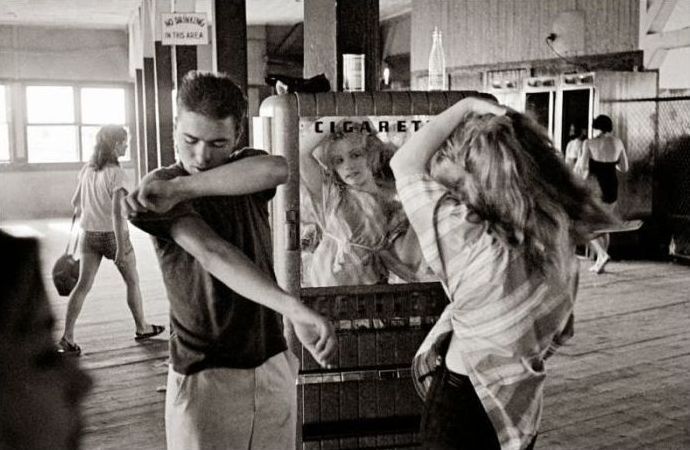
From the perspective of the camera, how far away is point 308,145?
10.9 feet

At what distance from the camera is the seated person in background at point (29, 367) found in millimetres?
978

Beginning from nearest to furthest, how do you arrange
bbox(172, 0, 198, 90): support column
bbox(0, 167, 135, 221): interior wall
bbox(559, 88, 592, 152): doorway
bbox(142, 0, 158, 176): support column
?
bbox(172, 0, 198, 90): support column
bbox(559, 88, 592, 152): doorway
bbox(142, 0, 158, 176): support column
bbox(0, 167, 135, 221): interior wall

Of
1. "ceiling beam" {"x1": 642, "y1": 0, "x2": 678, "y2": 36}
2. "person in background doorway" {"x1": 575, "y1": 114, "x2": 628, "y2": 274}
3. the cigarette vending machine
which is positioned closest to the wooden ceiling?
"ceiling beam" {"x1": 642, "y1": 0, "x2": 678, "y2": 36}

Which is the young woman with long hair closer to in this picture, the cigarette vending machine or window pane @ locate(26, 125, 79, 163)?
the cigarette vending machine

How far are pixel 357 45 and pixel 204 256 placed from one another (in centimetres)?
242

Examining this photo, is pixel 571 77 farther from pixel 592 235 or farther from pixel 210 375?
pixel 210 375

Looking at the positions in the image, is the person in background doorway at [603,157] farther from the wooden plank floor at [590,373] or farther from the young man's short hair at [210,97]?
the young man's short hair at [210,97]

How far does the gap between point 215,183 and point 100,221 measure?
4.25 m

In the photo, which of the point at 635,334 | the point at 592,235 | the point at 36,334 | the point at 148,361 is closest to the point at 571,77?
the point at 635,334

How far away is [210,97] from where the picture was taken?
203cm

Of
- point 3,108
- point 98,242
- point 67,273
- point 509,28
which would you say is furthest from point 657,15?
point 3,108

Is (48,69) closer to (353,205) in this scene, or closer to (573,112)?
(573,112)

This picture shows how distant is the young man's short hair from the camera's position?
79.7 inches

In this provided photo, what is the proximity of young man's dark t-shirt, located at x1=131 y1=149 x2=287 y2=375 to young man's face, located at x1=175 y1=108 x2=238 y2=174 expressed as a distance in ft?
0.21
